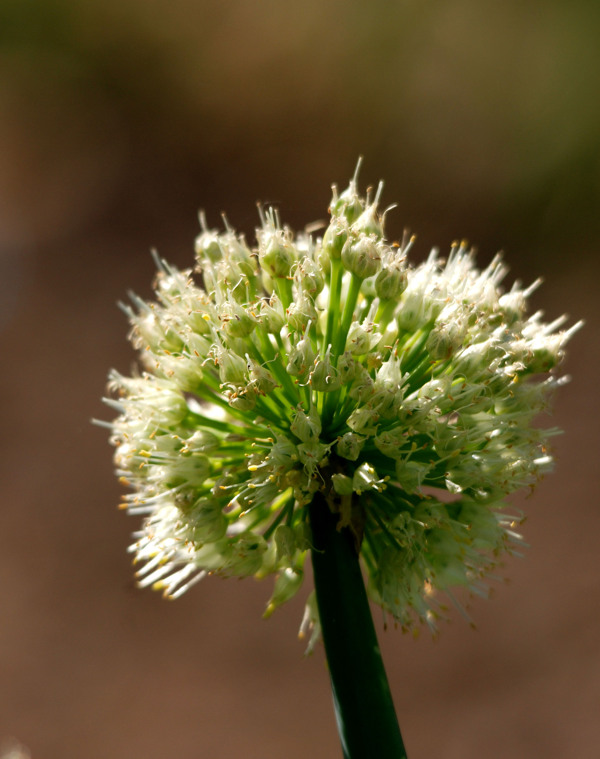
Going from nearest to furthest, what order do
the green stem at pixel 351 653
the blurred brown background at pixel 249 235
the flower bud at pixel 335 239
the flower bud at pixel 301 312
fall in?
the green stem at pixel 351 653 < the flower bud at pixel 301 312 < the flower bud at pixel 335 239 < the blurred brown background at pixel 249 235

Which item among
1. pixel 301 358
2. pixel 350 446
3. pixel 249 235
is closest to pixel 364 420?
pixel 350 446

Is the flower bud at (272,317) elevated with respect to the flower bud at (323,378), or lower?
elevated

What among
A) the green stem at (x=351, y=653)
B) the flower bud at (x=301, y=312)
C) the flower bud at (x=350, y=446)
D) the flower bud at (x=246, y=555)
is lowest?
the green stem at (x=351, y=653)

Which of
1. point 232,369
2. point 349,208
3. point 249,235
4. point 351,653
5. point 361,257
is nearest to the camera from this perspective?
point 351,653

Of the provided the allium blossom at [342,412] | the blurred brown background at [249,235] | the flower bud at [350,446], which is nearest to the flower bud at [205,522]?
the allium blossom at [342,412]

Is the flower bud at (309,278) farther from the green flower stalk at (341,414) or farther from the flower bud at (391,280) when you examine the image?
the flower bud at (391,280)

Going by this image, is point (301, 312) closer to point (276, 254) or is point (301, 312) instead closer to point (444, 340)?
point (276, 254)

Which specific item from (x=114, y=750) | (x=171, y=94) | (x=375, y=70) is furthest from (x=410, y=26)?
(x=114, y=750)
